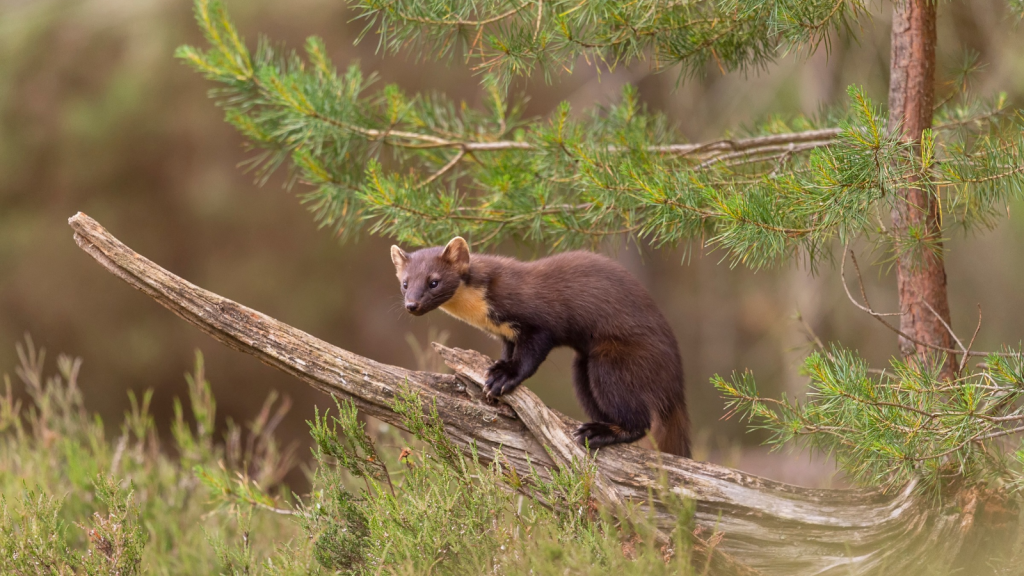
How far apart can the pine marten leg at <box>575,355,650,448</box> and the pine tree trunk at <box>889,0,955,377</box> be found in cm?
114

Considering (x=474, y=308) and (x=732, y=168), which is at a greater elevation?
(x=732, y=168)

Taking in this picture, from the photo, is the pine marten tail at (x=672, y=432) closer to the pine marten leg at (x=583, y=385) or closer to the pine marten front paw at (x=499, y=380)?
the pine marten leg at (x=583, y=385)

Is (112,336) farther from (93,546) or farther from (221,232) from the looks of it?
(93,546)

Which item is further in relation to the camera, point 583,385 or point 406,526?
point 583,385

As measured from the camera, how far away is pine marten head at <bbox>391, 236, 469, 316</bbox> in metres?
3.70

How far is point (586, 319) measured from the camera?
3715 mm

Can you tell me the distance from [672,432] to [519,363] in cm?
84

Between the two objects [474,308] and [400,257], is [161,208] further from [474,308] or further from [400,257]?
[474,308]

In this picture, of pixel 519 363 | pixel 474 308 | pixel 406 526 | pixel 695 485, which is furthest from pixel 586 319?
pixel 406 526

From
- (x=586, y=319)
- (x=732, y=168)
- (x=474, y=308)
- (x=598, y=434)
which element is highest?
(x=732, y=168)

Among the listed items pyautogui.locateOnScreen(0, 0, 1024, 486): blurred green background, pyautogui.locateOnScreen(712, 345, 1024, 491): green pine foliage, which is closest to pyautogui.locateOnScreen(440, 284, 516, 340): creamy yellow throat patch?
pyautogui.locateOnScreen(712, 345, 1024, 491): green pine foliage

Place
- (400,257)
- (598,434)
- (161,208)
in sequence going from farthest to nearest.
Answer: (161,208)
(400,257)
(598,434)

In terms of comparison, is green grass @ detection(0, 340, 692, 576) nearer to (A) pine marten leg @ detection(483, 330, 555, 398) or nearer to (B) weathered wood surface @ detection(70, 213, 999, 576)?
(B) weathered wood surface @ detection(70, 213, 999, 576)

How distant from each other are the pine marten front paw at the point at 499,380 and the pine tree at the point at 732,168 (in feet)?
2.68
